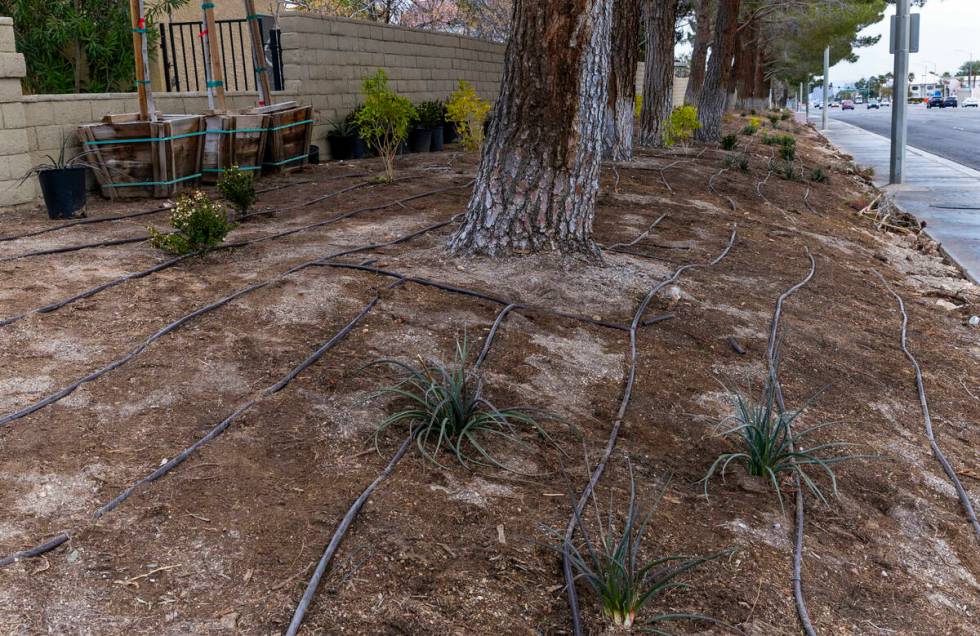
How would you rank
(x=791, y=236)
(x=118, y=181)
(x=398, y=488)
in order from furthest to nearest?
(x=791, y=236) → (x=118, y=181) → (x=398, y=488)

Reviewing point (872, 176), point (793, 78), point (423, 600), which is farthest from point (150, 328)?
point (793, 78)

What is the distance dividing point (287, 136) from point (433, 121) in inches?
178

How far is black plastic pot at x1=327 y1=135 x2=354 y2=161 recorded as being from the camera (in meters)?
11.8

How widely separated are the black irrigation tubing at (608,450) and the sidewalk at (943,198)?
3769 mm

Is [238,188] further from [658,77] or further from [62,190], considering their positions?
[658,77]

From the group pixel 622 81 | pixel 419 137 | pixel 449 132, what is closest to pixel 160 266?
pixel 622 81

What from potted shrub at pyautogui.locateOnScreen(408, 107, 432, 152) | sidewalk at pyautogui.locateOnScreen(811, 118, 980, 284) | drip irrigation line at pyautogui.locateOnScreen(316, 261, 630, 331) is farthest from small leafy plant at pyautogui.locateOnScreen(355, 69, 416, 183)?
sidewalk at pyautogui.locateOnScreen(811, 118, 980, 284)

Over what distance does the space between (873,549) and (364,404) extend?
2039 millimetres

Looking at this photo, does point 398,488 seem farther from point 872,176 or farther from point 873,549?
point 872,176

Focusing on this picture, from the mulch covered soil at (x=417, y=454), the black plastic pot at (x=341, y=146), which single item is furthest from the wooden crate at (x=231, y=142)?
the black plastic pot at (x=341, y=146)

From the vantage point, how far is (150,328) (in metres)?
4.33

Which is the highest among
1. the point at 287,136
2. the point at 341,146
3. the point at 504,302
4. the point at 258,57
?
the point at 258,57

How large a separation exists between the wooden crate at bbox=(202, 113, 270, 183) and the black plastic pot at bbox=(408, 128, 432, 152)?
14.1 ft

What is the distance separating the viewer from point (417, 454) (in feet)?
11.0
